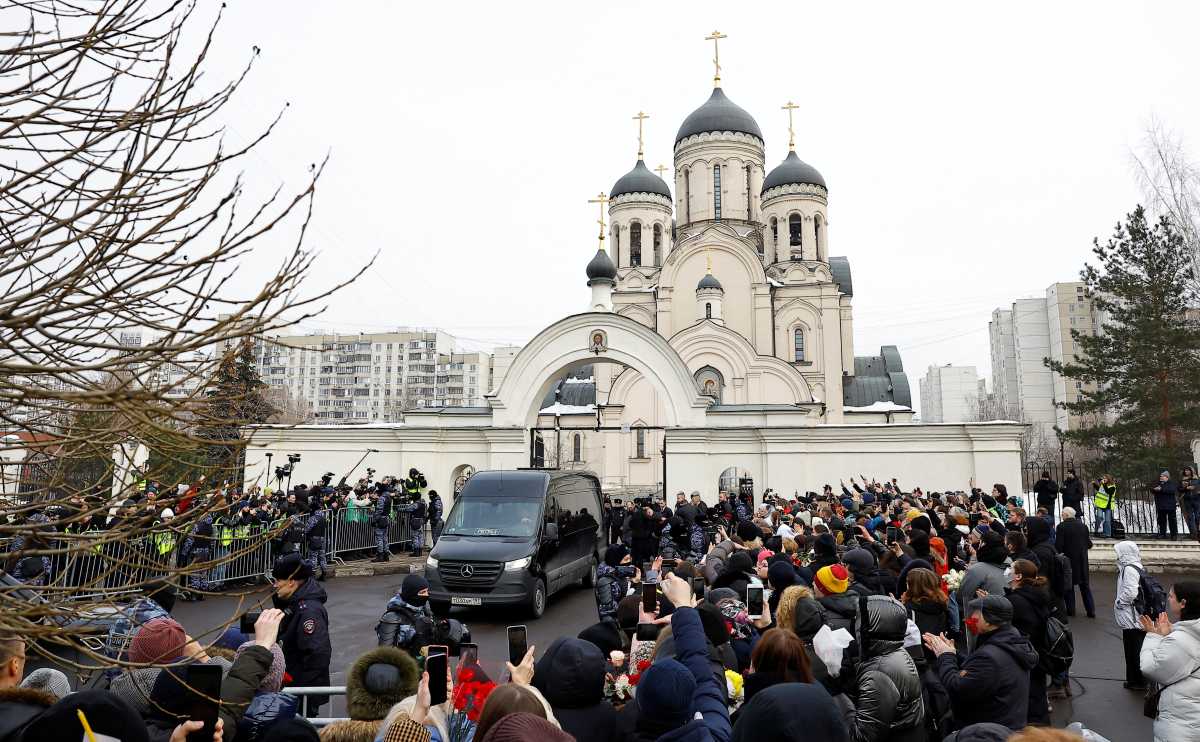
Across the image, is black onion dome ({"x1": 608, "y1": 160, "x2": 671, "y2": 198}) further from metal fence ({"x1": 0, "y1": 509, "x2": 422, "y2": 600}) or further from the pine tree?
metal fence ({"x1": 0, "y1": 509, "x2": 422, "y2": 600})

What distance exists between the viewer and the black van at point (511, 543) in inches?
426

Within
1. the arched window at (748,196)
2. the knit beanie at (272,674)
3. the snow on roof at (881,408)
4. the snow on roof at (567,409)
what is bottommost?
the knit beanie at (272,674)

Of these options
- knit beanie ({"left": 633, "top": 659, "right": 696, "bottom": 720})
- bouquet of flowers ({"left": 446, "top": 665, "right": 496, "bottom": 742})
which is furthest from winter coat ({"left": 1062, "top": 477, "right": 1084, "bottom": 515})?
bouquet of flowers ({"left": 446, "top": 665, "right": 496, "bottom": 742})

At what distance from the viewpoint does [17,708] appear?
9.36ft

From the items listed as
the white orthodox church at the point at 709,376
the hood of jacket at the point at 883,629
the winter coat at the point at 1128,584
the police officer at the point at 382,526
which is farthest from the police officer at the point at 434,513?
the hood of jacket at the point at 883,629

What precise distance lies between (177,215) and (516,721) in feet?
8.64

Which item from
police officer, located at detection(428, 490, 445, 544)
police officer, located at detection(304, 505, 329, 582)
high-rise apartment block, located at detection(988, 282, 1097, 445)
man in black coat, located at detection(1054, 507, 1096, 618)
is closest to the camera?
man in black coat, located at detection(1054, 507, 1096, 618)

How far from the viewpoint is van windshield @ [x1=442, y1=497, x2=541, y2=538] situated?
11.7 metres

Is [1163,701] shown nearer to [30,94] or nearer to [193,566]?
[193,566]

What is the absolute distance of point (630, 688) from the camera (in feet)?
14.3

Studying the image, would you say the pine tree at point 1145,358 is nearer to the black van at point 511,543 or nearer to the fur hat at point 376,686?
the black van at point 511,543

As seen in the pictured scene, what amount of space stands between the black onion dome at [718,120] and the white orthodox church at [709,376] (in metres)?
0.13

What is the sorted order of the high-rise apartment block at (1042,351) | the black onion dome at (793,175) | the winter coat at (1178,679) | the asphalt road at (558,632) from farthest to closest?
the high-rise apartment block at (1042,351) < the black onion dome at (793,175) < the asphalt road at (558,632) < the winter coat at (1178,679)

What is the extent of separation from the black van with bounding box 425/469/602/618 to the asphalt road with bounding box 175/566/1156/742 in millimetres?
494
